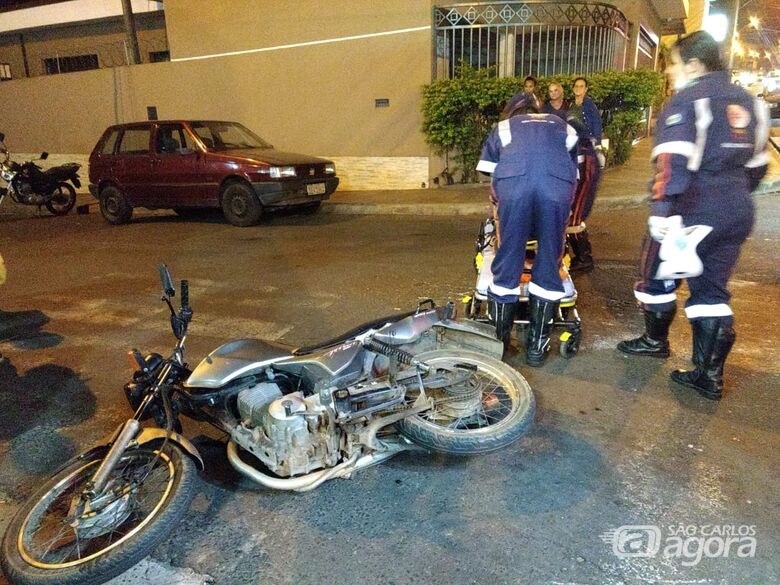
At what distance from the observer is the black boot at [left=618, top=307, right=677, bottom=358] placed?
12.9ft

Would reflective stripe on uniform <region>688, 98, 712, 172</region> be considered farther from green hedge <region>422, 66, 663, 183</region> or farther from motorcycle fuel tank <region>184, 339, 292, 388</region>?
green hedge <region>422, 66, 663, 183</region>

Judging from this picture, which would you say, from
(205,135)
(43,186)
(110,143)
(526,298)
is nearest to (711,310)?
(526,298)

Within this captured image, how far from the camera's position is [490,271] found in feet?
13.9

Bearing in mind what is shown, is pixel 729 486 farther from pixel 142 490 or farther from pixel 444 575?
pixel 142 490

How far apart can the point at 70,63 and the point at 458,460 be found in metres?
21.5

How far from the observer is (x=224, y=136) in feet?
33.6

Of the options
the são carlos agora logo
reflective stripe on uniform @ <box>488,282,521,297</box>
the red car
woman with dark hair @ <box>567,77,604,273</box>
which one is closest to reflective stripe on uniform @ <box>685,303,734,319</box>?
reflective stripe on uniform @ <box>488,282,521,297</box>

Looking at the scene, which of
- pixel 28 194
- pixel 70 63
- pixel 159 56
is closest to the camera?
pixel 28 194

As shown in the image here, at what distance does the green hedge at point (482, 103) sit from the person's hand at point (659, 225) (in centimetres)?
816

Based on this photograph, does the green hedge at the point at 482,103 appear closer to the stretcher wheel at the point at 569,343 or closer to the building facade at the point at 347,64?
the building facade at the point at 347,64

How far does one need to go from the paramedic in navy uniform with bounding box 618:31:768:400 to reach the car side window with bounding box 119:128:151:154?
9068mm

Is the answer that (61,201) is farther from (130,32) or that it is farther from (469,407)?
(469,407)

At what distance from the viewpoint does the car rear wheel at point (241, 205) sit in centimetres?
955

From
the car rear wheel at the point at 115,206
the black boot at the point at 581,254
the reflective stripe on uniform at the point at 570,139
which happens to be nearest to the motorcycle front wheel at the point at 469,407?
the reflective stripe on uniform at the point at 570,139
